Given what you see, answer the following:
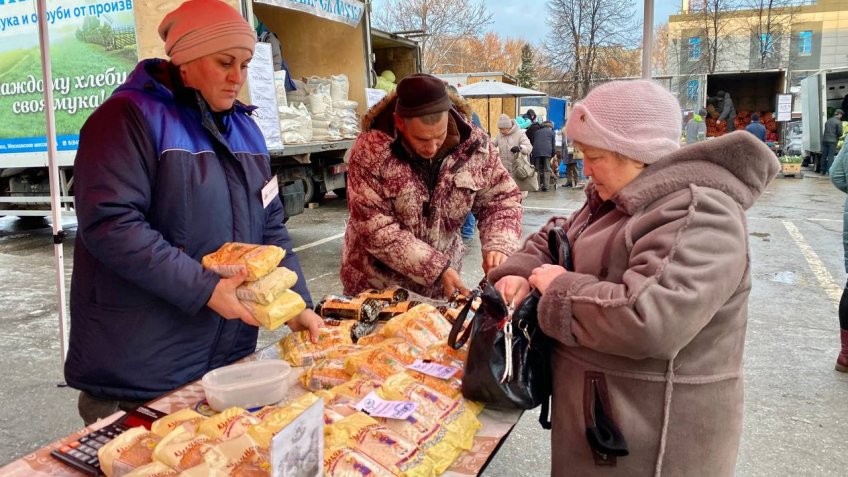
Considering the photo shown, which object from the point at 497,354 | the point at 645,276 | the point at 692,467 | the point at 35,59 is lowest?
the point at 692,467

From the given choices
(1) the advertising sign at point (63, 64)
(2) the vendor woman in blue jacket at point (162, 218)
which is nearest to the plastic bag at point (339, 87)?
(1) the advertising sign at point (63, 64)

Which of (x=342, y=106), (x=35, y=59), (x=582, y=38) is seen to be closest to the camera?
(x=35, y=59)

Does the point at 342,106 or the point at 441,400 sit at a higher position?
the point at 342,106

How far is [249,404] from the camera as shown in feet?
5.13

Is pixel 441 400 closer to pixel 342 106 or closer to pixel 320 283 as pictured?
pixel 320 283

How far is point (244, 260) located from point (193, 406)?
16.1 inches

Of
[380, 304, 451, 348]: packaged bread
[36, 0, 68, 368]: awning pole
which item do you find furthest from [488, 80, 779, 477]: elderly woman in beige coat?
[36, 0, 68, 368]: awning pole

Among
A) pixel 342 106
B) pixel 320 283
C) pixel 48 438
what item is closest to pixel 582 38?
pixel 342 106

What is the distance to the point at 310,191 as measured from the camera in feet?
26.1

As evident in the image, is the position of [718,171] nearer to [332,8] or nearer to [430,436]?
[430,436]

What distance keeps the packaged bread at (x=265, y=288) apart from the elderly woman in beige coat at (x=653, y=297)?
0.65m

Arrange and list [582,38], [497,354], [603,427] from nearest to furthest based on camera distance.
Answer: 1. [603,427]
2. [497,354]
3. [582,38]

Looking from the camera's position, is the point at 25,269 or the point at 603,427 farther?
the point at 25,269

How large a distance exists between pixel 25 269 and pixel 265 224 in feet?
20.6
